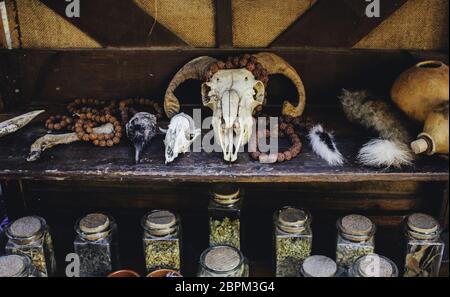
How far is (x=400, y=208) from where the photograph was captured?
2670 mm

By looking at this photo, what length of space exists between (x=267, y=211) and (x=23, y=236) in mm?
1287

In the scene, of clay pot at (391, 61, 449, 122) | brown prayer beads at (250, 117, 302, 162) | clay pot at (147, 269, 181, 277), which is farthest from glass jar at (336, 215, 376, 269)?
clay pot at (147, 269, 181, 277)

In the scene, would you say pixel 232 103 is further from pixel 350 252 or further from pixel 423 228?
pixel 423 228

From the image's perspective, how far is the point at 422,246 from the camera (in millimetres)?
2205

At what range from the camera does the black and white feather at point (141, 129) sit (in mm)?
2174

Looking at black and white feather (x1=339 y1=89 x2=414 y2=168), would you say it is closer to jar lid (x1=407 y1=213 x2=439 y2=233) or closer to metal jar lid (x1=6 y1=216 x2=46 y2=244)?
jar lid (x1=407 y1=213 x2=439 y2=233)

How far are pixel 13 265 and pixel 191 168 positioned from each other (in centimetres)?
87

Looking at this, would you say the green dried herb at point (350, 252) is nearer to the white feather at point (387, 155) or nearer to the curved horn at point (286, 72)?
the white feather at point (387, 155)

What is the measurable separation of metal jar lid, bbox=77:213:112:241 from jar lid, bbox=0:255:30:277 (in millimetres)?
268

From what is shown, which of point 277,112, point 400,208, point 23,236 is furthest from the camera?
point 400,208

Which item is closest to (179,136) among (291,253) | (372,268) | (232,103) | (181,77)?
(232,103)
